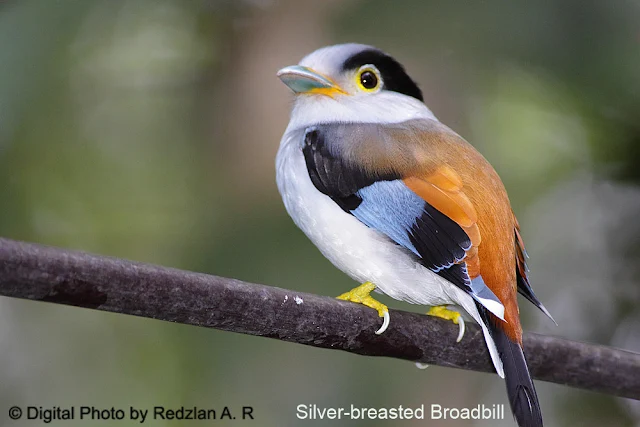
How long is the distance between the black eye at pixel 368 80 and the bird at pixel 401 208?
19 mm

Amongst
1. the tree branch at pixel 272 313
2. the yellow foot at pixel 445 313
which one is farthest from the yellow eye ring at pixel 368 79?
the tree branch at pixel 272 313

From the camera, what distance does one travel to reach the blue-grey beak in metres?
2.52

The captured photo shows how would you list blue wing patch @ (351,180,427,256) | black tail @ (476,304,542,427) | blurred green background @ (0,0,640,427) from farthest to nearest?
blurred green background @ (0,0,640,427), blue wing patch @ (351,180,427,256), black tail @ (476,304,542,427)

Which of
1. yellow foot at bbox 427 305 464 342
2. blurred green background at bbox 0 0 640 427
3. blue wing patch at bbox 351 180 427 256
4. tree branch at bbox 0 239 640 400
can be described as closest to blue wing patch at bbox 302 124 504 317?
blue wing patch at bbox 351 180 427 256

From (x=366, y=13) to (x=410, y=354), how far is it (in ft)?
6.07

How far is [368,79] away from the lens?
107 inches

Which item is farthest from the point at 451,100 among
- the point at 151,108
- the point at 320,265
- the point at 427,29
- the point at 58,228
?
the point at 58,228

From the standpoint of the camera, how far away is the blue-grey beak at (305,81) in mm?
2516

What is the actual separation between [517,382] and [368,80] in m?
1.22

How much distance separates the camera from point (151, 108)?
147 inches

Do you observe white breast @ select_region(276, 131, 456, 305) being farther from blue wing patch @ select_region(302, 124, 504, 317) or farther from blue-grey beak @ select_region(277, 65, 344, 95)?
blue-grey beak @ select_region(277, 65, 344, 95)

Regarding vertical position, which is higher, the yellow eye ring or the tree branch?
the yellow eye ring

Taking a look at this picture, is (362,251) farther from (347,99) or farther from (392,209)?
(347,99)

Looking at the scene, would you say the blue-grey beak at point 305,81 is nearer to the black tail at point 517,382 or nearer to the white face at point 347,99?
the white face at point 347,99
